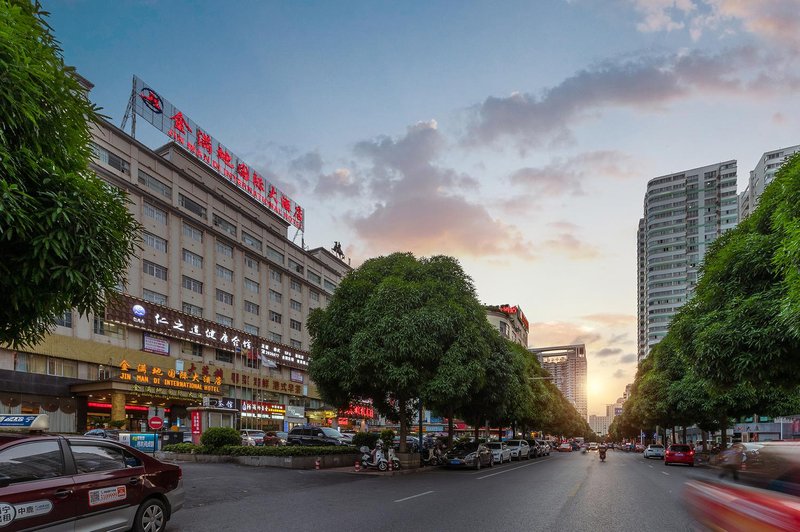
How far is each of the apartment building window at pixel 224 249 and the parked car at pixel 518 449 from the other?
36049mm

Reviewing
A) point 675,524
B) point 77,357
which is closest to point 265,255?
point 77,357

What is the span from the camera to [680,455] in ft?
120

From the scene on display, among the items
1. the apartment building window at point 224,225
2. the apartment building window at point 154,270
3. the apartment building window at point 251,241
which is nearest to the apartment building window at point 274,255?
the apartment building window at point 251,241

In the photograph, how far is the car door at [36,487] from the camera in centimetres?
697

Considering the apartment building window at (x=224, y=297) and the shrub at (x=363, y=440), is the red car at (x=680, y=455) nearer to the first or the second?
the shrub at (x=363, y=440)

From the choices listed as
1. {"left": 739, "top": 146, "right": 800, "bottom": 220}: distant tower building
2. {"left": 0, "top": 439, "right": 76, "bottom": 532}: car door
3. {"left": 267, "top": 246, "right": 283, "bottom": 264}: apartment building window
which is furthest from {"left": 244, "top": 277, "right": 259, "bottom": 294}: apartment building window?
{"left": 739, "top": 146, "right": 800, "bottom": 220}: distant tower building

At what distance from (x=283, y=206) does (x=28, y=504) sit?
233 feet

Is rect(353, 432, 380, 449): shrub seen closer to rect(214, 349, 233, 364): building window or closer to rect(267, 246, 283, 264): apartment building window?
rect(214, 349, 233, 364): building window

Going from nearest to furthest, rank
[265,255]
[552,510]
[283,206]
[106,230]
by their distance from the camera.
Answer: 1. [106,230]
2. [552,510]
3. [265,255]
4. [283,206]

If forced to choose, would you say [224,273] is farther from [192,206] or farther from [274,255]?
[274,255]

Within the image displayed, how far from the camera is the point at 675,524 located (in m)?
11.0

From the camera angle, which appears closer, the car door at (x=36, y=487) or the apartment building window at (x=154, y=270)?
the car door at (x=36, y=487)

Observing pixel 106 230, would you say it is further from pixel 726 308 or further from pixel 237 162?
pixel 237 162

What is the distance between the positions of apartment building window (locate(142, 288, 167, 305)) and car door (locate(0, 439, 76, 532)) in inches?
1798
